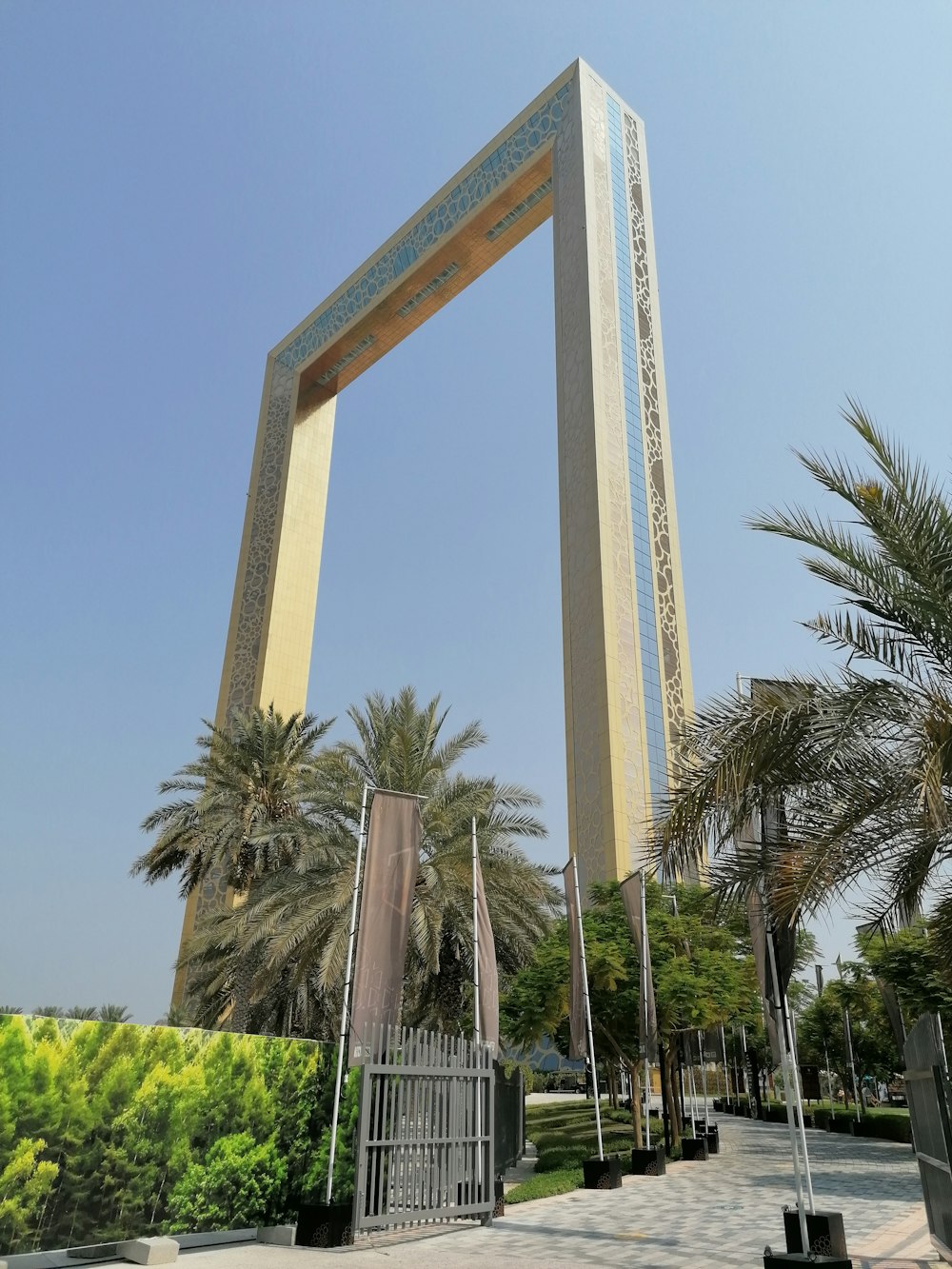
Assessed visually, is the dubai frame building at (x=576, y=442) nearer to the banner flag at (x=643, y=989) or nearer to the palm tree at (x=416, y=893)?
the palm tree at (x=416, y=893)

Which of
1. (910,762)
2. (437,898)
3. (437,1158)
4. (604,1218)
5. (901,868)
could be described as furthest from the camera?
(437,898)

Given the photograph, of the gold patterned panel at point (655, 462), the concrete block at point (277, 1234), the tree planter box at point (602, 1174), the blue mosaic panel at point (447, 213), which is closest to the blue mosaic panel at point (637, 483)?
the gold patterned panel at point (655, 462)

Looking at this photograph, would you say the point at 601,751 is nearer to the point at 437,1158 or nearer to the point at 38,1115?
the point at 437,1158

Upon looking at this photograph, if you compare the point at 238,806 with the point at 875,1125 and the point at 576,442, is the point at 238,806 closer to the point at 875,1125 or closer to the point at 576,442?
the point at 576,442

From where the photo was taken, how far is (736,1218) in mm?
13312

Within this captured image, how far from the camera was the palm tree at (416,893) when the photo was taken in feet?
72.2

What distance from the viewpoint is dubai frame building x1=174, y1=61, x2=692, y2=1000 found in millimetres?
33531

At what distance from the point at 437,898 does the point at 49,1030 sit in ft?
42.3

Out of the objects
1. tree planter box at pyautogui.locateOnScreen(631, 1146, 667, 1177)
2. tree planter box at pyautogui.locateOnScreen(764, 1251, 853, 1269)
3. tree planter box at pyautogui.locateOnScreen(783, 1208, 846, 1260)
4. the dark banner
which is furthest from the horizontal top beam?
the dark banner

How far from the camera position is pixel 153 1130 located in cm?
1062

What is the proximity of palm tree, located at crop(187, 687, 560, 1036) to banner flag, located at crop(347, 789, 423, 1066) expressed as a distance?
9.07 metres

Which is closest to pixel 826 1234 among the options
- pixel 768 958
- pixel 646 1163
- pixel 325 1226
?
pixel 768 958

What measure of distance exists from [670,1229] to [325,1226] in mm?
4457

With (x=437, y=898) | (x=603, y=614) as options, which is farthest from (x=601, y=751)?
(x=437, y=898)
